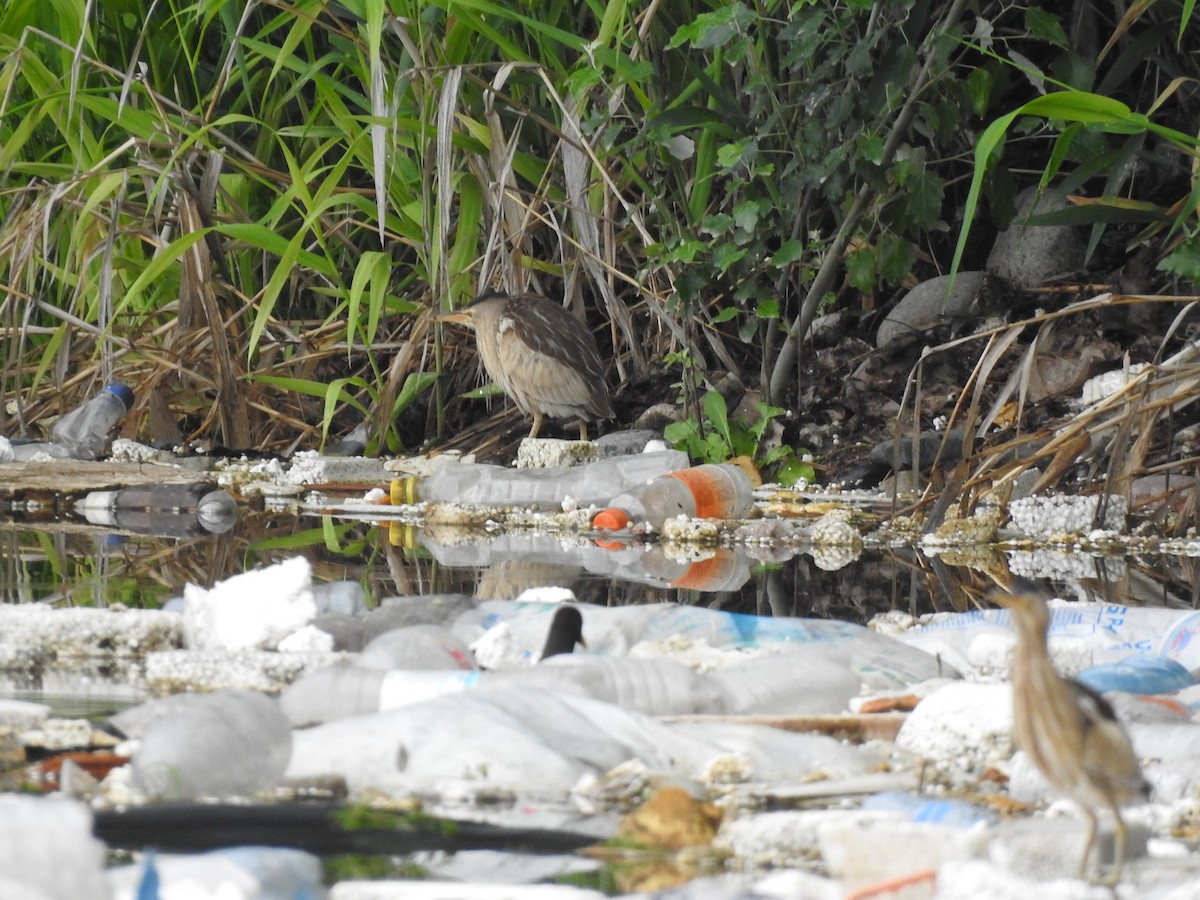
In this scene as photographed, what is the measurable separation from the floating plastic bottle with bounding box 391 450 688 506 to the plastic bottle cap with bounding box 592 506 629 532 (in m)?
0.37

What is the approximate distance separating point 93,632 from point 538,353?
2.64 m

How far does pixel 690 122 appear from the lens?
4363 mm

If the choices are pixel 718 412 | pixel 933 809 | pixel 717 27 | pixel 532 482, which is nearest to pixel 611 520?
pixel 532 482

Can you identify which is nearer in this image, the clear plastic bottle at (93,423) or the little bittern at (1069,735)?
the little bittern at (1069,735)

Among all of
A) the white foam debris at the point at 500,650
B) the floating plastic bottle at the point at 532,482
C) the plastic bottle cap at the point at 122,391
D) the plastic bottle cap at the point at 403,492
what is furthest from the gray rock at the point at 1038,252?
the white foam debris at the point at 500,650

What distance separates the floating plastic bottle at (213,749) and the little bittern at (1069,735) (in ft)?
2.26

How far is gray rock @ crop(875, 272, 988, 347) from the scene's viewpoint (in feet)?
16.4

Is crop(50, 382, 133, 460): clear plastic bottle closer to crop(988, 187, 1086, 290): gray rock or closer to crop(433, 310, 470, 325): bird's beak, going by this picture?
crop(433, 310, 470, 325): bird's beak

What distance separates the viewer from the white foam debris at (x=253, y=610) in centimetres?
200

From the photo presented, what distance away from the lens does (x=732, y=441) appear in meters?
4.52

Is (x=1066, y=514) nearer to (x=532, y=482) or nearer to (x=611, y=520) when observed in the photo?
(x=611, y=520)

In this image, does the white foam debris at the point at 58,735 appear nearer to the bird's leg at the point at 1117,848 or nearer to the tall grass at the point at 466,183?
the bird's leg at the point at 1117,848

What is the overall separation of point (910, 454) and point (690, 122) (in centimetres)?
109

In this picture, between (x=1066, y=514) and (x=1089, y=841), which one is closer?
(x=1089, y=841)
